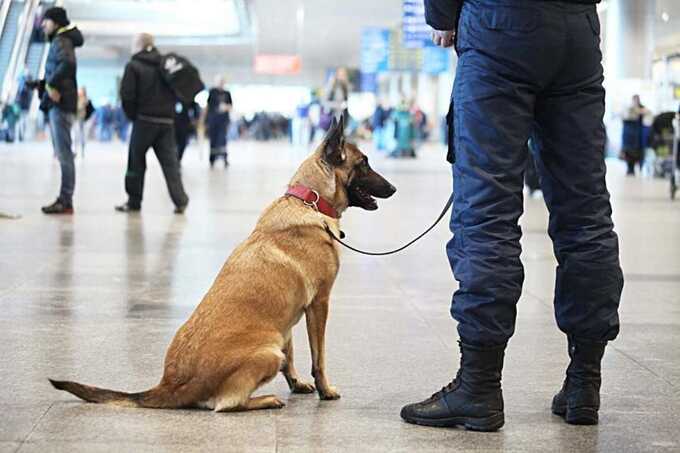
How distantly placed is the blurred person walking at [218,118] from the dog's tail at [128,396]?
20661 mm

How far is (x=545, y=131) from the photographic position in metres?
3.78

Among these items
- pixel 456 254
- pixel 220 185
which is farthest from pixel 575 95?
pixel 220 185

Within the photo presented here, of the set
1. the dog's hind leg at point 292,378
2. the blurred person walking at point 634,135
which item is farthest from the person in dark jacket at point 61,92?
the blurred person walking at point 634,135

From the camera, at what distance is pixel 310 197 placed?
4.15 meters

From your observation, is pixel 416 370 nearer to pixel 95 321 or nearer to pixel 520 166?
pixel 520 166

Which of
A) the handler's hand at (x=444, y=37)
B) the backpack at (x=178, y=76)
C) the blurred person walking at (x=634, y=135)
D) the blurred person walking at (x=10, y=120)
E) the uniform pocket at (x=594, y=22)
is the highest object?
the uniform pocket at (x=594, y=22)

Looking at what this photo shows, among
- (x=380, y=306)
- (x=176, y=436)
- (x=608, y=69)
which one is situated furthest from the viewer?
(x=608, y=69)

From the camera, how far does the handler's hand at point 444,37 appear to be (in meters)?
3.79

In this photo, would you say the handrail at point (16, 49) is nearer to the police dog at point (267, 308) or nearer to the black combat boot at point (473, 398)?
the police dog at point (267, 308)

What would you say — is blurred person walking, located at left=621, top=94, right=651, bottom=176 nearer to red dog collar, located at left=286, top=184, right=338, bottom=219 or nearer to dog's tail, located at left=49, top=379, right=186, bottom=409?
red dog collar, located at left=286, top=184, right=338, bottom=219

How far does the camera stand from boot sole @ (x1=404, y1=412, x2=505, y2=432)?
3.64 meters

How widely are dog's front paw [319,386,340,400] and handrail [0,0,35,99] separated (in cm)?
2347

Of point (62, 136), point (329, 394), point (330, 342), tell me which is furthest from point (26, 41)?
point (329, 394)

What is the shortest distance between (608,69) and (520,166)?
1177 inches
